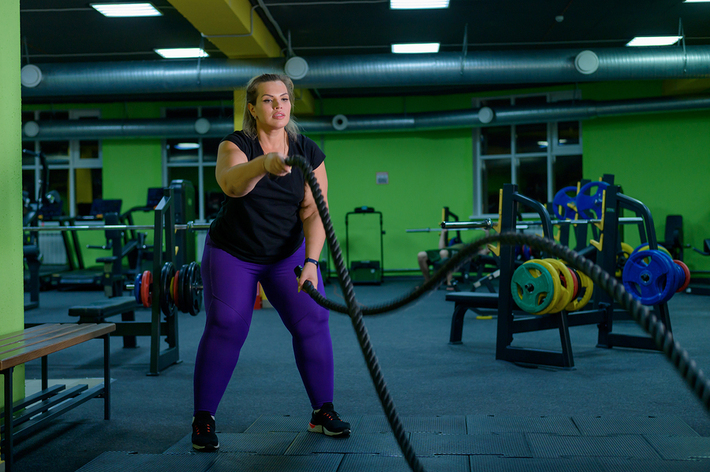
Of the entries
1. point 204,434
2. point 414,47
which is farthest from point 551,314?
point 414,47

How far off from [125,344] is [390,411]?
3625mm

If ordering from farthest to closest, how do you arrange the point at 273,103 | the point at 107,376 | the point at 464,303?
the point at 464,303, the point at 107,376, the point at 273,103

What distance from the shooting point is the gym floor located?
5.95 ft

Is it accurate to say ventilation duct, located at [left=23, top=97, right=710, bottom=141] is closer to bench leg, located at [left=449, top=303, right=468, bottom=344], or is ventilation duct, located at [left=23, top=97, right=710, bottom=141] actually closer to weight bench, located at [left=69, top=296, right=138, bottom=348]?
bench leg, located at [left=449, top=303, right=468, bottom=344]

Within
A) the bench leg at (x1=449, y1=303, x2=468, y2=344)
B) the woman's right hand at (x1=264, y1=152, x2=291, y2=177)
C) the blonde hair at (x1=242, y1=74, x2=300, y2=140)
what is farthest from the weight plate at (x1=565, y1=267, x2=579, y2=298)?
the woman's right hand at (x1=264, y1=152, x2=291, y2=177)

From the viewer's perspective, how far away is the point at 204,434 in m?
1.92

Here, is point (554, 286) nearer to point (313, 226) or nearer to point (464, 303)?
point (464, 303)

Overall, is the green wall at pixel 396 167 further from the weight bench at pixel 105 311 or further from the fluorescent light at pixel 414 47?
the weight bench at pixel 105 311

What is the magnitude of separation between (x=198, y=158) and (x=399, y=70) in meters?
4.91

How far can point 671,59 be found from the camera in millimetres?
5652

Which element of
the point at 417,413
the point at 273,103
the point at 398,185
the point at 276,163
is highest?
the point at 398,185

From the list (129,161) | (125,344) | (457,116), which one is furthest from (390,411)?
A: (129,161)

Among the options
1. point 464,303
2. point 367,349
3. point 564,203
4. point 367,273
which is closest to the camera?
point 367,349

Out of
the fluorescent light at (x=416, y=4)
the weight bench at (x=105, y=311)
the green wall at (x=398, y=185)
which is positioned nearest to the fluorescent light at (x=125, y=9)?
the fluorescent light at (x=416, y=4)
